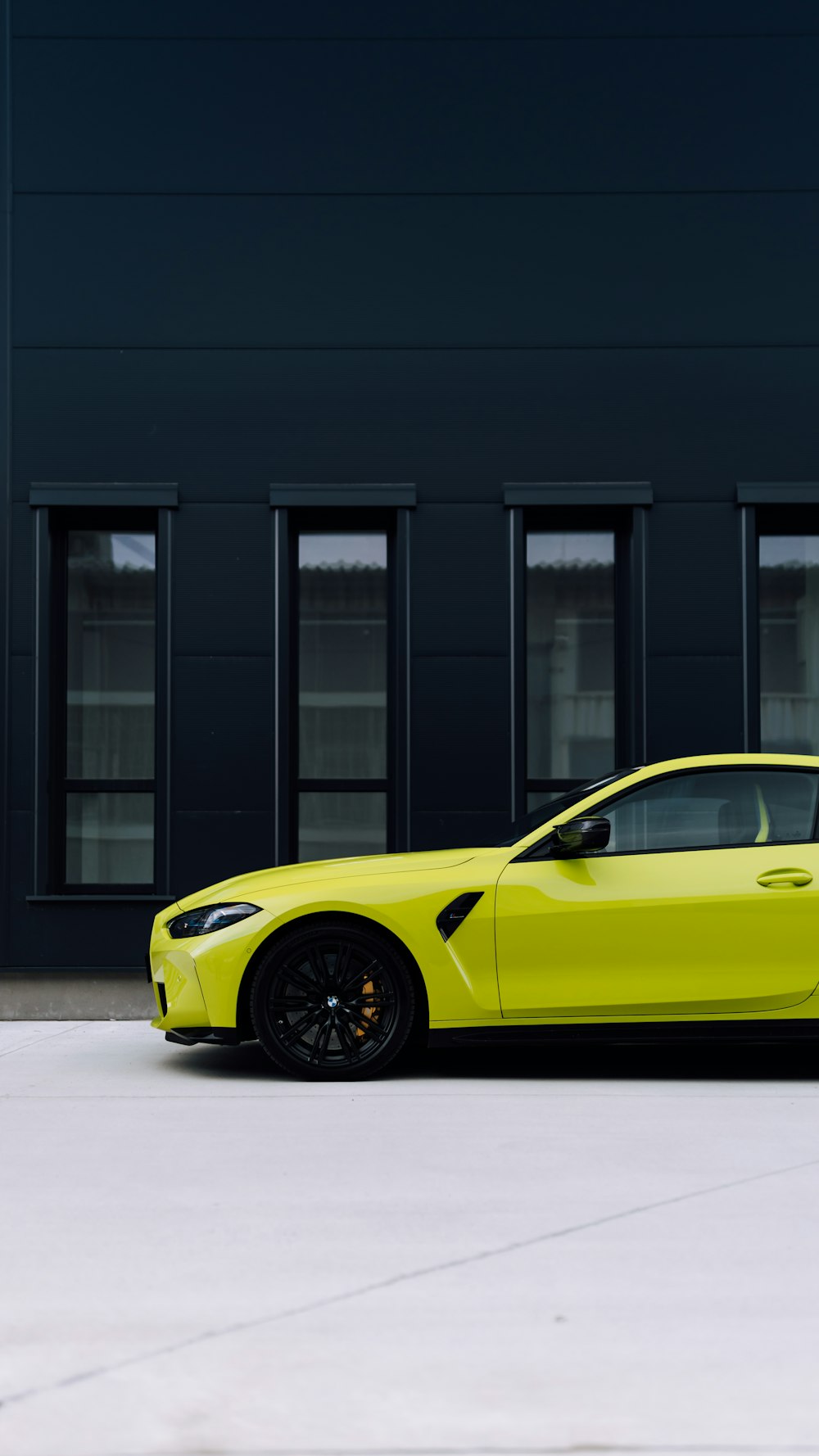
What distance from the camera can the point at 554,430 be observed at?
9758 mm

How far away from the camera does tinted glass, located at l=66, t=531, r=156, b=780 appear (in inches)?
394

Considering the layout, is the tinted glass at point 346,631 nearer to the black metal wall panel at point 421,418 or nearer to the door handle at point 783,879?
the black metal wall panel at point 421,418

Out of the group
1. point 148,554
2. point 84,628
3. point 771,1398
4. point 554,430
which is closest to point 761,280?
point 554,430

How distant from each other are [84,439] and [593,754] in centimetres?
420

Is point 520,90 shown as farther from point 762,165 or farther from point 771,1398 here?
point 771,1398

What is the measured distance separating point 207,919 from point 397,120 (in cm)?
616

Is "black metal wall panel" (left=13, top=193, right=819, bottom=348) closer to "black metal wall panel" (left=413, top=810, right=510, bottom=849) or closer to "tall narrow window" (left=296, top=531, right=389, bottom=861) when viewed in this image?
"tall narrow window" (left=296, top=531, right=389, bottom=861)

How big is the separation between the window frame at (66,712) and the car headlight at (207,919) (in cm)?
274

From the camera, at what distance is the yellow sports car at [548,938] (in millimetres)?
6379

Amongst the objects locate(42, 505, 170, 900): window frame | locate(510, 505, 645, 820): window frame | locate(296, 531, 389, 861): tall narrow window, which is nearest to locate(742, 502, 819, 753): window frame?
locate(510, 505, 645, 820): window frame

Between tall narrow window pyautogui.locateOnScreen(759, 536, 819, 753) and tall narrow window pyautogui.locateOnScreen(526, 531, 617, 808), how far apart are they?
43.3 inches

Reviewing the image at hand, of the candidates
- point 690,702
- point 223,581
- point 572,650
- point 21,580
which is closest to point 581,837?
point 690,702

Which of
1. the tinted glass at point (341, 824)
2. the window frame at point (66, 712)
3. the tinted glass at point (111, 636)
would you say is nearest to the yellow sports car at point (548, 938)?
the window frame at point (66, 712)

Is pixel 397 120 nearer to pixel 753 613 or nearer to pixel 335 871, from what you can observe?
pixel 753 613
